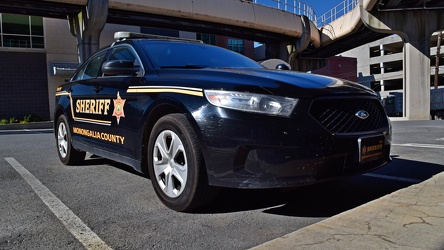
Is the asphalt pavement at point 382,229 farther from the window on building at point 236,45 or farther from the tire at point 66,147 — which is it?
the window on building at point 236,45

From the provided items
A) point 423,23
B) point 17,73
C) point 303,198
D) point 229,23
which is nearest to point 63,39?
point 17,73

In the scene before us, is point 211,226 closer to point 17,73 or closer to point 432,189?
point 432,189

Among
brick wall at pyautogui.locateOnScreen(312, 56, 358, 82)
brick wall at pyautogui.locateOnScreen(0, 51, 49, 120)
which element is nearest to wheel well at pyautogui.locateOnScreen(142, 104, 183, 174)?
brick wall at pyautogui.locateOnScreen(0, 51, 49, 120)

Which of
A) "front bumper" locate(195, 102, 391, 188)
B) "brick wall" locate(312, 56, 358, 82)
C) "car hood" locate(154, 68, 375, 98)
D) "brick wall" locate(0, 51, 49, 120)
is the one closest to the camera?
"front bumper" locate(195, 102, 391, 188)

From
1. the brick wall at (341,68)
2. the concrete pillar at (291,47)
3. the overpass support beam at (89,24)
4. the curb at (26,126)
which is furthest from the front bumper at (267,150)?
the brick wall at (341,68)

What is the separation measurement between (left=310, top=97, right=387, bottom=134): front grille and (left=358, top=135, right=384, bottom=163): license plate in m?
0.09

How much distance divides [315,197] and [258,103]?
52.4 inches

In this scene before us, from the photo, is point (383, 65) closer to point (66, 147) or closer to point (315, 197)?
point (66, 147)

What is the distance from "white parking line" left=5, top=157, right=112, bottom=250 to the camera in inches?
98.8

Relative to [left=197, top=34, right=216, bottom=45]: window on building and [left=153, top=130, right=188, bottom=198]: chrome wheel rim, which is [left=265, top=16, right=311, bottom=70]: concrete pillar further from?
[left=153, top=130, right=188, bottom=198]: chrome wheel rim

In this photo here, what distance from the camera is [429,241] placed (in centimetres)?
226

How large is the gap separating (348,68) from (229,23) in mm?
39762

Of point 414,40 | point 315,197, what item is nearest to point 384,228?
point 315,197

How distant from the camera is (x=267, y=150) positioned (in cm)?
268
